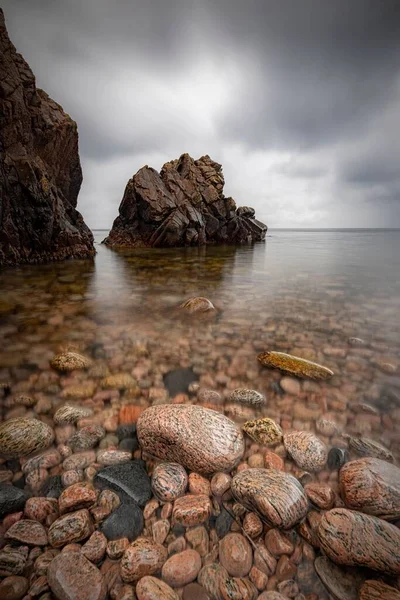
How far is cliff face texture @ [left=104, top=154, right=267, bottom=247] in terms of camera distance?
27.5 m

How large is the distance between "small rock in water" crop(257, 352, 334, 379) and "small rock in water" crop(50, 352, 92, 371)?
8.00 feet

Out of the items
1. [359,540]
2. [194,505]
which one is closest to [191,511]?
[194,505]

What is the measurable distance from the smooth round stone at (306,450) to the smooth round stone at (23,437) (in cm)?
204

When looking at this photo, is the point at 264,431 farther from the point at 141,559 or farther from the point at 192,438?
the point at 141,559

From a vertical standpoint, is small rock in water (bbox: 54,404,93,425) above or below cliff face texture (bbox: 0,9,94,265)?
below

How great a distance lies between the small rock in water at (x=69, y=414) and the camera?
2.44 m

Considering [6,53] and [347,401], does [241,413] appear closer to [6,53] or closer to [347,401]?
[347,401]

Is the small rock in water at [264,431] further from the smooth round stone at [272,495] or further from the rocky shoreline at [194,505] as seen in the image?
the smooth round stone at [272,495]

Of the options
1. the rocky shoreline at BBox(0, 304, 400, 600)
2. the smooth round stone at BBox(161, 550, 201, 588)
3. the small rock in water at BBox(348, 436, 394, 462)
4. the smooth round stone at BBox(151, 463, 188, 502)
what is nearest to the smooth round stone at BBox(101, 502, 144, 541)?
the rocky shoreline at BBox(0, 304, 400, 600)

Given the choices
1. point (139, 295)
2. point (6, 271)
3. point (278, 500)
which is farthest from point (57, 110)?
point (278, 500)

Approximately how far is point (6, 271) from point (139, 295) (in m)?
7.47

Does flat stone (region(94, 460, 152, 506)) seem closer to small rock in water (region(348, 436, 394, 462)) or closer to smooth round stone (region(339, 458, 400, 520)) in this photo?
smooth round stone (region(339, 458, 400, 520))

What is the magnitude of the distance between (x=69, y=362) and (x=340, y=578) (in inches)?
129

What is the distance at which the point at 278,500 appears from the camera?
164cm
